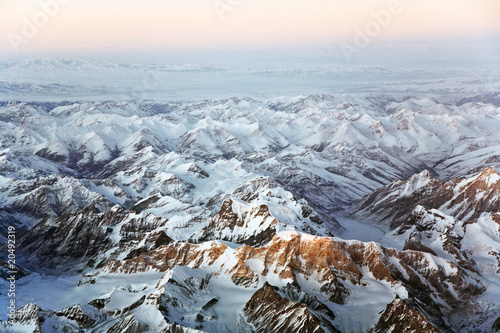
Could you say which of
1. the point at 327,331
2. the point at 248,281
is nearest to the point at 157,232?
the point at 248,281

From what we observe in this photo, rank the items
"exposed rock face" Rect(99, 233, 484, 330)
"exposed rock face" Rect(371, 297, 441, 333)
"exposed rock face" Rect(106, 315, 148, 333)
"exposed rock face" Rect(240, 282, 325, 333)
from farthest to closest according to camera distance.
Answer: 1. "exposed rock face" Rect(99, 233, 484, 330)
2. "exposed rock face" Rect(371, 297, 441, 333)
3. "exposed rock face" Rect(240, 282, 325, 333)
4. "exposed rock face" Rect(106, 315, 148, 333)

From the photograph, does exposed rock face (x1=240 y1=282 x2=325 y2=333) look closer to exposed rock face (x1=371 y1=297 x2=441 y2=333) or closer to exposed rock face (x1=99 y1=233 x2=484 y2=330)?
exposed rock face (x1=99 y1=233 x2=484 y2=330)

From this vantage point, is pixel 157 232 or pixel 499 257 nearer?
pixel 499 257

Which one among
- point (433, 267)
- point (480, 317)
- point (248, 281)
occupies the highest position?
point (248, 281)

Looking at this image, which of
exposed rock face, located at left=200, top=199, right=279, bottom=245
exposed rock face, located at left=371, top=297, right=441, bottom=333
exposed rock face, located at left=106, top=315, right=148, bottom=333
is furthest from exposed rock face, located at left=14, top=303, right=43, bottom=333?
exposed rock face, located at left=371, top=297, right=441, bottom=333

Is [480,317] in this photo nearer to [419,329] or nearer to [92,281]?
[419,329]

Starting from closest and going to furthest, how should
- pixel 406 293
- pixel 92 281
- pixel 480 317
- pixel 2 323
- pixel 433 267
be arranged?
pixel 2 323 → pixel 406 293 → pixel 480 317 → pixel 433 267 → pixel 92 281
